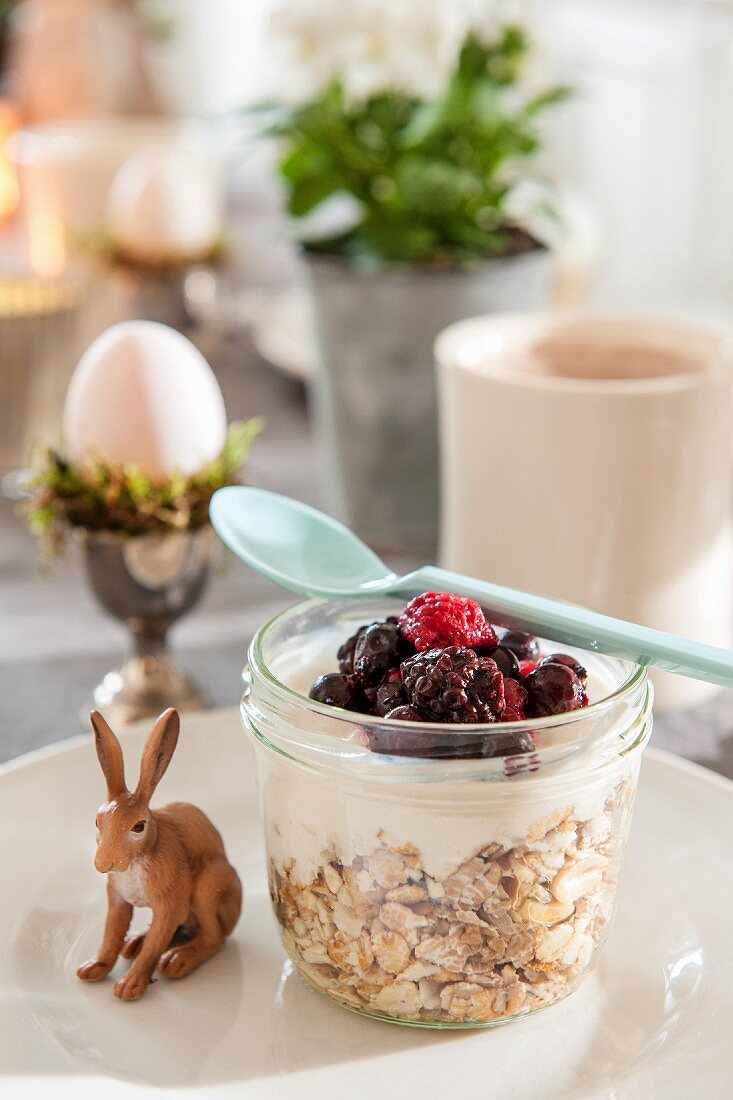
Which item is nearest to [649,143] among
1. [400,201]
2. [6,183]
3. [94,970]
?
[400,201]

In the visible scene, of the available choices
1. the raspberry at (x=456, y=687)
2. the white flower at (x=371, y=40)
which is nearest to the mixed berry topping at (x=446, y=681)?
the raspberry at (x=456, y=687)

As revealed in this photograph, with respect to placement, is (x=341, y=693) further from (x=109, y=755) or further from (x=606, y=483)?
(x=606, y=483)

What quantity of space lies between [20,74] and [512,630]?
200 centimetres

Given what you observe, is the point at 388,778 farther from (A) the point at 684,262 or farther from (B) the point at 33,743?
(A) the point at 684,262

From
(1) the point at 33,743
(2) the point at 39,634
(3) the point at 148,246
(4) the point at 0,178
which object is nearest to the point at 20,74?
(4) the point at 0,178

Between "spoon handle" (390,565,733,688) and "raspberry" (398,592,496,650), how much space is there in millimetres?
17

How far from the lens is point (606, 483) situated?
0.63 meters

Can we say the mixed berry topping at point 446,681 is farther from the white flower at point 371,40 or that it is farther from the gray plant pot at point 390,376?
the white flower at point 371,40

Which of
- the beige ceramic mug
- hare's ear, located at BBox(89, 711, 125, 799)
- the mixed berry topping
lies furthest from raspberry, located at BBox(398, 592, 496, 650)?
the beige ceramic mug

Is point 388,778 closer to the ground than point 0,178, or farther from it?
farther from it

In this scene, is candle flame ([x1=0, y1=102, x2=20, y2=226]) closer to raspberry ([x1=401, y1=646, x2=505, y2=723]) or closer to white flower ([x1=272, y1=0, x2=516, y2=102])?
white flower ([x1=272, y1=0, x2=516, y2=102])

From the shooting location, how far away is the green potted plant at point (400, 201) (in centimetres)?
79

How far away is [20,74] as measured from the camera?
2.14 meters

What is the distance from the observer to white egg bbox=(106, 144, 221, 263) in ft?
3.62
